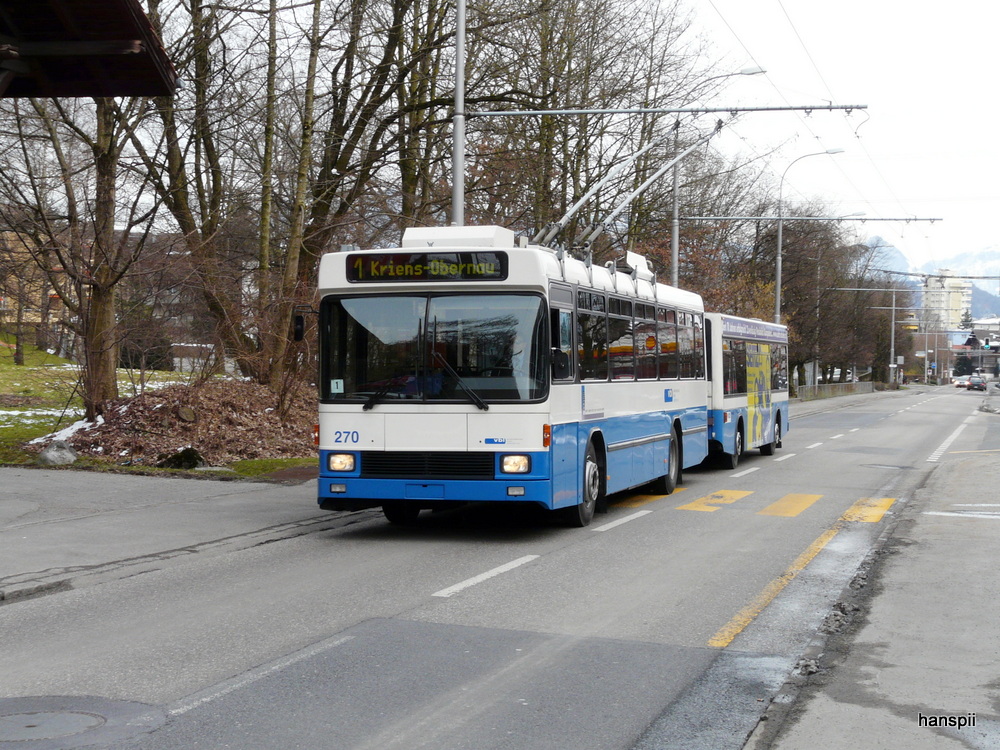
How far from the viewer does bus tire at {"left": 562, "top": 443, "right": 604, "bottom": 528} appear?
42.6ft

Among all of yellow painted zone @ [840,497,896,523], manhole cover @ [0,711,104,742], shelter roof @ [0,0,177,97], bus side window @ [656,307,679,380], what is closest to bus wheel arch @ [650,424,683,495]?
bus side window @ [656,307,679,380]

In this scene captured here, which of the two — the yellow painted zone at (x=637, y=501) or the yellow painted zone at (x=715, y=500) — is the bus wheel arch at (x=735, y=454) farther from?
the yellow painted zone at (x=637, y=501)

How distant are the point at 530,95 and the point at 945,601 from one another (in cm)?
1791

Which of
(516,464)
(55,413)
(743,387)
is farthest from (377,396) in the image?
(55,413)

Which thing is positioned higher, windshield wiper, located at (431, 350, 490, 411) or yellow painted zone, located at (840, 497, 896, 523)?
windshield wiper, located at (431, 350, 490, 411)

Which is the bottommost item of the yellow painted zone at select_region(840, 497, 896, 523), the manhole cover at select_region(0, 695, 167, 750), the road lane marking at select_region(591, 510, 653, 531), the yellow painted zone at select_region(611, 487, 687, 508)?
the yellow painted zone at select_region(840, 497, 896, 523)

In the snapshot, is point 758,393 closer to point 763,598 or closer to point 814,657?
point 763,598

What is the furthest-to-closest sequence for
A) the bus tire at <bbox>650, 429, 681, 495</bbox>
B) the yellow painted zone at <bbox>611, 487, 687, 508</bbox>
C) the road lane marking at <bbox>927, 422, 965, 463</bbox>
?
the road lane marking at <bbox>927, 422, 965, 463</bbox>, the bus tire at <bbox>650, 429, 681, 495</bbox>, the yellow painted zone at <bbox>611, 487, 687, 508</bbox>

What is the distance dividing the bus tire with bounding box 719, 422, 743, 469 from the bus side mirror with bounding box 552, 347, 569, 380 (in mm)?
10319

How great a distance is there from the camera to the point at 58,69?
14172 millimetres

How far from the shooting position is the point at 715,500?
54.2 feet

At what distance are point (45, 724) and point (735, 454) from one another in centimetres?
1788

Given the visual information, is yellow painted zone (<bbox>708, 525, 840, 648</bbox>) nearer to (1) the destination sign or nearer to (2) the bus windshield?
(2) the bus windshield

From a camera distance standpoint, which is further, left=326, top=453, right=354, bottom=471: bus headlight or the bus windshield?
left=326, top=453, right=354, bottom=471: bus headlight
